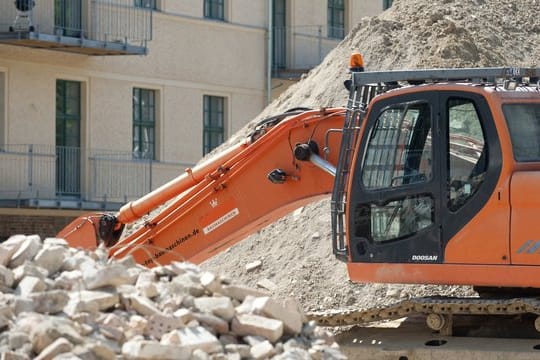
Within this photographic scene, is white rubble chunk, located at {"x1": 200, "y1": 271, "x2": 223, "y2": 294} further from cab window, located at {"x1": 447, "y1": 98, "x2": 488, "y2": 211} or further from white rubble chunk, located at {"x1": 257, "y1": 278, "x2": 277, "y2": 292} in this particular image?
white rubble chunk, located at {"x1": 257, "y1": 278, "x2": 277, "y2": 292}

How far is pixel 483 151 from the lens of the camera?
1433 centimetres

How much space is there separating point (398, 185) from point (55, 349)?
537 centimetres

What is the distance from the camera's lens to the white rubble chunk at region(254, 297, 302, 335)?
1151 centimetres

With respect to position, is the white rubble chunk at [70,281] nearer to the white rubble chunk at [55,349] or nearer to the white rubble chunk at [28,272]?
the white rubble chunk at [28,272]

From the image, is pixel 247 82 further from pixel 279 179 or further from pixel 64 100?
pixel 279 179

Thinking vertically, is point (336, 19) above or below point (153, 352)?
above

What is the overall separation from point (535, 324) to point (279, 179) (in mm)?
2956

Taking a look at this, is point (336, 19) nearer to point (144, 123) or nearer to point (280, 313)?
point (144, 123)

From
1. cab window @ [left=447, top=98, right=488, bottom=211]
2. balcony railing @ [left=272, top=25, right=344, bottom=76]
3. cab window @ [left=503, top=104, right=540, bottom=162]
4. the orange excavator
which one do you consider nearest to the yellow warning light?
the orange excavator

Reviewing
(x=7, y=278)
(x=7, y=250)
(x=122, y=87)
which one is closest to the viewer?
(x=7, y=278)

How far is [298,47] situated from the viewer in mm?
40281

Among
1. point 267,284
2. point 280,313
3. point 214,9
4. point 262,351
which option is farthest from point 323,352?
point 214,9

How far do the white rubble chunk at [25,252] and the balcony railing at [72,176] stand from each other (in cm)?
1927

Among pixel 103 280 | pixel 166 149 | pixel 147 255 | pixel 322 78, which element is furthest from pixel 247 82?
pixel 103 280
